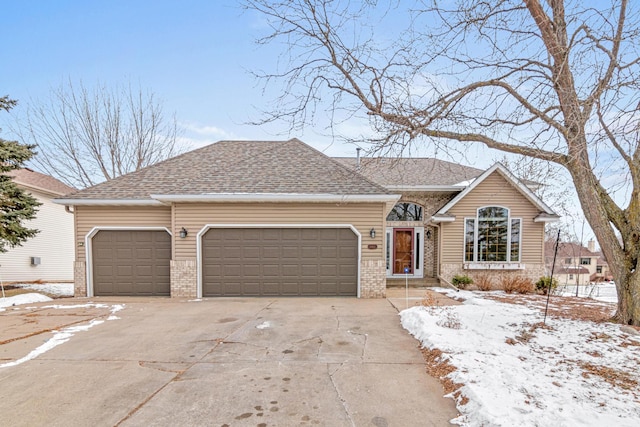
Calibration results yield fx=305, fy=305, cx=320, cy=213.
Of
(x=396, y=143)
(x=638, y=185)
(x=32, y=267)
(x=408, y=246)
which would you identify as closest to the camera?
(x=638, y=185)

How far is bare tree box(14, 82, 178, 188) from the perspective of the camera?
50.1ft

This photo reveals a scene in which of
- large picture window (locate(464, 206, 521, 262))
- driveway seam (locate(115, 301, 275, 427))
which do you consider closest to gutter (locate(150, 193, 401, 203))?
driveway seam (locate(115, 301, 275, 427))

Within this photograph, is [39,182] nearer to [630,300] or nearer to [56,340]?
[56,340]

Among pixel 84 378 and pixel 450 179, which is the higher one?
pixel 450 179

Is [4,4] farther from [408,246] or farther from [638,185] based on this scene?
[638,185]

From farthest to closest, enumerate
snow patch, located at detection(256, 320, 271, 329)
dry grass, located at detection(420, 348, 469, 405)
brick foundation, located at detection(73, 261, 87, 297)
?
brick foundation, located at detection(73, 261, 87, 297)
snow patch, located at detection(256, 320, 271, 329)
dry grass, located at detection(420, 348, 469, 405)

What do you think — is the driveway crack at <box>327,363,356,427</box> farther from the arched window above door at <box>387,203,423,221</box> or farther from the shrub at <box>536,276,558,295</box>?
the shrub at <box>536,276,558,295</box>

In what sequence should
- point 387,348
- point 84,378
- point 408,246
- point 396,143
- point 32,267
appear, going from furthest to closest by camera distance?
point 32,267
point 408,246
point 396,143
point 387,348
point 84,378

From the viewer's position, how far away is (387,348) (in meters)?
4.87

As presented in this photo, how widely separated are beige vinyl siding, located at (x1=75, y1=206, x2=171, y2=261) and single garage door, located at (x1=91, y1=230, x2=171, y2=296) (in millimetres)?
262

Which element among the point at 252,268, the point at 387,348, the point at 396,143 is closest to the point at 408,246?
the point at 252,268

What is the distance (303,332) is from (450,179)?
10.1 m

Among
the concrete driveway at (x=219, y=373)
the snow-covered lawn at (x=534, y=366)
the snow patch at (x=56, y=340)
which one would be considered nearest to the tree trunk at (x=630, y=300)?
the snow-covered lawn at (x=534, y=366)

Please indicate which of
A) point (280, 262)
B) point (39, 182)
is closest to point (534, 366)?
point (280, 262)
